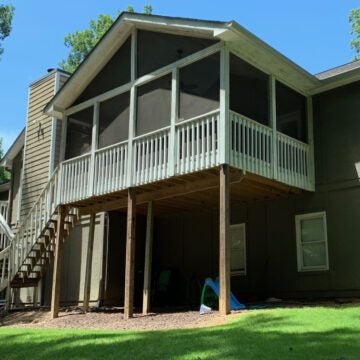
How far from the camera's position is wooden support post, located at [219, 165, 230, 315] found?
400 inches

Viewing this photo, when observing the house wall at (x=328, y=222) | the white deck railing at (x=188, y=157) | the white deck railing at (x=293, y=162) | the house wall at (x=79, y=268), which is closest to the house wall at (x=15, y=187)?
the house wall at (x=79, y=268)

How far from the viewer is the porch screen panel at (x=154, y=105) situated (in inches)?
502

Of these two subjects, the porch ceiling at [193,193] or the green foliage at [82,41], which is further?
the green foliage at [82,41]

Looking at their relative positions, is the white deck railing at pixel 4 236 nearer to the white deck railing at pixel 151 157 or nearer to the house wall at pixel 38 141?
the house wall at pixel 38 141

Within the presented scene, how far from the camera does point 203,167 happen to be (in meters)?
11.3

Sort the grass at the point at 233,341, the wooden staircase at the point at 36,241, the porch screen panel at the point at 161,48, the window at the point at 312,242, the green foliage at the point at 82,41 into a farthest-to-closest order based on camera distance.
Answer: the green foliage at the point at 82,41
the wooden staircase at the point at 36,241
the window at the point at 312,242
the porch screen panel at the point at 161,48
the grass at the point at 233,341

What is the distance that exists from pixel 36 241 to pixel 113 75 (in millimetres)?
4954

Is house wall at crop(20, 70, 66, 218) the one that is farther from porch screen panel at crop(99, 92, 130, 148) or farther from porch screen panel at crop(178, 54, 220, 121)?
porch screen panel at crop(178, 54, 220, 121)

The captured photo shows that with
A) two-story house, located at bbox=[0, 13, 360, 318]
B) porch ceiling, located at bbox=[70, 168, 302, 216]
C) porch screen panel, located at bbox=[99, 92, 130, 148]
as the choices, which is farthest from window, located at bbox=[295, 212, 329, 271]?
porch screen panel, located at bbox=[99, 92, 130, 148]

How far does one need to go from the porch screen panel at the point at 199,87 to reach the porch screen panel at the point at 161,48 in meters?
0.39

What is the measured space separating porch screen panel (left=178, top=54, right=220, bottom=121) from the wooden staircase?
4.77 meters

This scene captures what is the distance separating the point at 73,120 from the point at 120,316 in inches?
230

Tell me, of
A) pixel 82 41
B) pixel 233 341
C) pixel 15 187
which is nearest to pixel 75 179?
pixel 15 187

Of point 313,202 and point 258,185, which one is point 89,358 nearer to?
point 258,185
